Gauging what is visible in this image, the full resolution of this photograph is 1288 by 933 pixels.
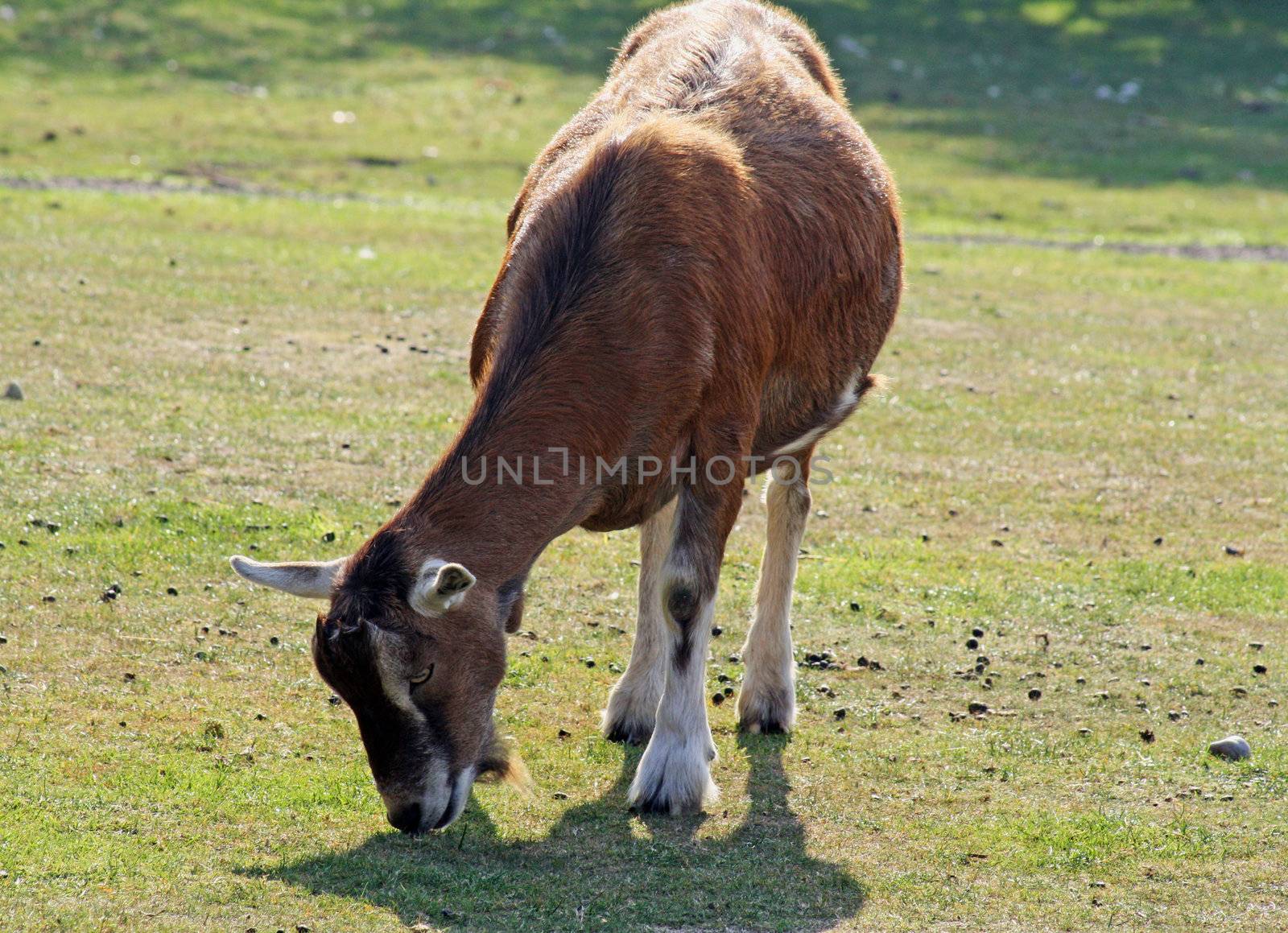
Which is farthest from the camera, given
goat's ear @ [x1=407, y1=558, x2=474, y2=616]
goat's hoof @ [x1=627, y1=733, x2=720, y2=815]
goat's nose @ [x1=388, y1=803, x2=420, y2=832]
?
goat's hoof @ [x1=627, y1=733, x2=720, y2=815]

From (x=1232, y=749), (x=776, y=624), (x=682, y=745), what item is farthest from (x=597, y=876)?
(x=1232, y=749)

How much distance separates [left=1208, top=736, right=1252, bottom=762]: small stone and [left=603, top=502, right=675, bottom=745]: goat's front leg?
100 inches

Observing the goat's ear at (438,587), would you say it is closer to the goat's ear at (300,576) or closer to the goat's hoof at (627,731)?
the goat's ear at (300,576)

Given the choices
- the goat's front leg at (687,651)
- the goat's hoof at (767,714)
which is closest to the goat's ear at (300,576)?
the goat's front leg at (687,651)

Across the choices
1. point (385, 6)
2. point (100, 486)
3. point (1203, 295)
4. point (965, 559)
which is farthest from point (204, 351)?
point (385, 6)

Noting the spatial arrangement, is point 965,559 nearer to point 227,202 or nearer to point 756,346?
point 756,346

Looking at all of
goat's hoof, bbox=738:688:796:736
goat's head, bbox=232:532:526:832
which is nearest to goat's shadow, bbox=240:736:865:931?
goat's head, bbox=232:532:526:832

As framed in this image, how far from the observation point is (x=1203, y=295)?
19188 millimetres

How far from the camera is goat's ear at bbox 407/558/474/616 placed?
16.9ft

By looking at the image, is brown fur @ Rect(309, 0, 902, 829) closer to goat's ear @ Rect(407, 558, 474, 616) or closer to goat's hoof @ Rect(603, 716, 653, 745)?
goat's ear @ Rect(407, 558, 474, 616)

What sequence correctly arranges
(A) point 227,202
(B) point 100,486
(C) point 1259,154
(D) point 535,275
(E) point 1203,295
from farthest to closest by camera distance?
(C) point 1259,154
(A) point 227,202
(E) point 1203,295
(B) point 100,486
(D) point 535,275

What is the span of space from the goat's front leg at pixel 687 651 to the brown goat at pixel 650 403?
0.04 ft

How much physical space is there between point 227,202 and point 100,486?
470 inches

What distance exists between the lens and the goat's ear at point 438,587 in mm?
5160
